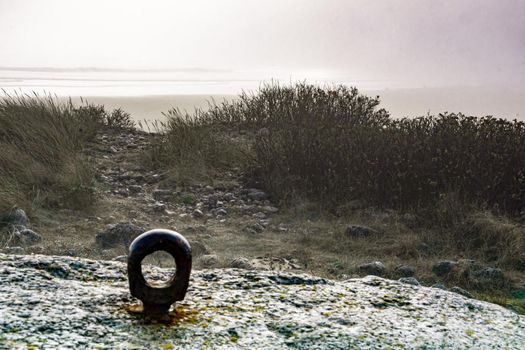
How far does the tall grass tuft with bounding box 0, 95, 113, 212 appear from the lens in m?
7.15

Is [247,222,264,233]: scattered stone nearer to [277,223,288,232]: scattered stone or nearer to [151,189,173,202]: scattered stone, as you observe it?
[277,223,288,232]: scattered stone

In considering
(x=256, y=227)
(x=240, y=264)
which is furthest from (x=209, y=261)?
(x=256, y=227)

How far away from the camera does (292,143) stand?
850cm

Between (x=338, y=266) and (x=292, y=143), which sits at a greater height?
(x=292, y=143)

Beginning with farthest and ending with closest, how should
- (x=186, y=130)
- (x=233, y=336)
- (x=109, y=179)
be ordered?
(x=186, y=130) < (x=109, y=179) < (x=233, y=336)

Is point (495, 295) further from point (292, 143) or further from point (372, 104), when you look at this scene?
point (372, 104)

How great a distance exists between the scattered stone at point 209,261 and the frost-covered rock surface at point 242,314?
3439mm

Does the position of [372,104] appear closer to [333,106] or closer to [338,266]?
[333,106]

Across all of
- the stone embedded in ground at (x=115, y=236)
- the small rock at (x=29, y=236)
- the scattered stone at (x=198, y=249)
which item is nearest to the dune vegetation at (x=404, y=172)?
the scattered stone at (x=198, y=249)

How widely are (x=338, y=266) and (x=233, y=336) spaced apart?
4333 mm

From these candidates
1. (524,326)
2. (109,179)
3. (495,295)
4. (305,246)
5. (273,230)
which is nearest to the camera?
(524,326)

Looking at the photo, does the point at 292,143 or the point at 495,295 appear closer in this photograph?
the point at 495,295

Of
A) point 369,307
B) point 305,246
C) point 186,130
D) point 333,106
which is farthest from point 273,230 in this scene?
point 369,307

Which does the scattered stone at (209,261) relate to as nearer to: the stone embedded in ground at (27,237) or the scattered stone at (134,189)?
the stone embedded in ground at (27,237)
